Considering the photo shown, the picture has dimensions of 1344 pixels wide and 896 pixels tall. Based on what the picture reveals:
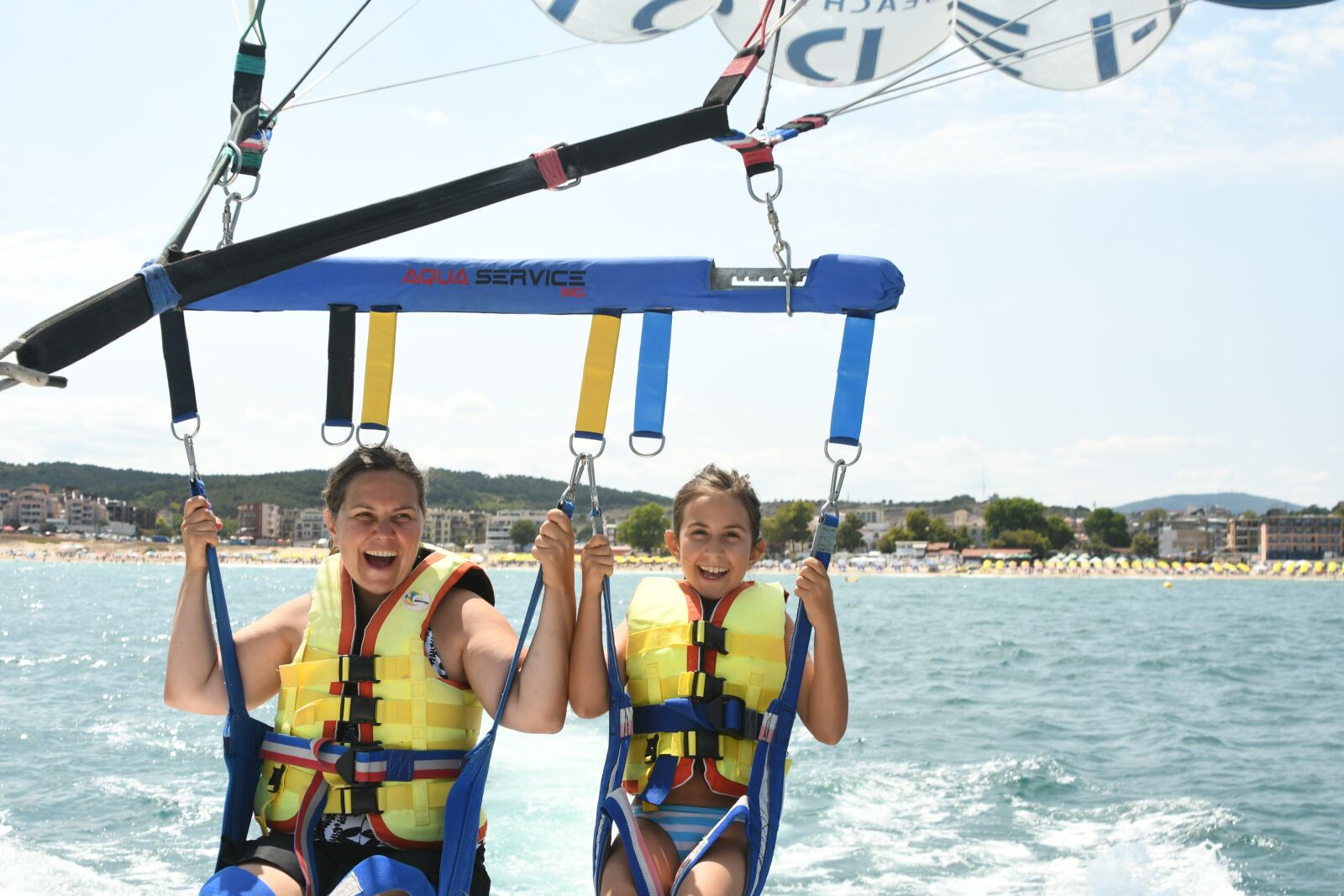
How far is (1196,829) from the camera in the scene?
931 centimetres

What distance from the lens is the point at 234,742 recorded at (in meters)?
2.86

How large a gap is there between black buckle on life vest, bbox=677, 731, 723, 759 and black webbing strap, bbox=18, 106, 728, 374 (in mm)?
1403

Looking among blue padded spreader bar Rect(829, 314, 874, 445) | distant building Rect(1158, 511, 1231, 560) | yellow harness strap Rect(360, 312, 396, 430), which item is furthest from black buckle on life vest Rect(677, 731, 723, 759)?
distant building Rect(1158, 511, 1231, 560)

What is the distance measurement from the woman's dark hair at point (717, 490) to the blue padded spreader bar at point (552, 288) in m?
0.44

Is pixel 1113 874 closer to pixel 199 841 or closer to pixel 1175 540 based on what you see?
pixel 199 841

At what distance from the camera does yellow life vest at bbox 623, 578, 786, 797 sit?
3.02 meters

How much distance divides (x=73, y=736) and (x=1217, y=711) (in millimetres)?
14050

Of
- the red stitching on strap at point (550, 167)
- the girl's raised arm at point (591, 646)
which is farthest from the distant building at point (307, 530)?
the red stitching on strap at point (550, 167)

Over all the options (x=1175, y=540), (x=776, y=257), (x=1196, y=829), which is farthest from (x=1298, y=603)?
(x=1175, y=540)

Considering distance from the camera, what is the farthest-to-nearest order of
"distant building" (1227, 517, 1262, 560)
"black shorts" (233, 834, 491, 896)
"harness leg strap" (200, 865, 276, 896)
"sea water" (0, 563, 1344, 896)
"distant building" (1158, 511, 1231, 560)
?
"distant building" (1227, 517, 1262, 560), "distant building" (1158, 511, 1231, 560), "sea water" (0, 563, 1344, 896), "black shorts" (233, 834, 491, 896), "harness leg strap" (200, 865, 276, 896)

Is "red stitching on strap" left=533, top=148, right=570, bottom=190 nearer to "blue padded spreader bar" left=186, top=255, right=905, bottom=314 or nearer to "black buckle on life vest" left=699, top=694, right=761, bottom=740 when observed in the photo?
"blue padded spreader bar" left=186, top=255, right=905, bottom=314

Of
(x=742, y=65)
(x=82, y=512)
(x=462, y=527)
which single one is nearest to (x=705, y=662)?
(x=742, y=65)

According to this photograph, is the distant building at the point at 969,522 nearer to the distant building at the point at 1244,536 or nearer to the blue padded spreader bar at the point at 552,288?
the distant building at the point at 1244,536

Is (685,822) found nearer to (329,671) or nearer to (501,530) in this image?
(329,671)
